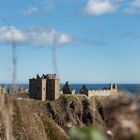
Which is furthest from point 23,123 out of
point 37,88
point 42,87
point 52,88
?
point 52,88

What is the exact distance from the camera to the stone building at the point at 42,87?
139000 millimetres

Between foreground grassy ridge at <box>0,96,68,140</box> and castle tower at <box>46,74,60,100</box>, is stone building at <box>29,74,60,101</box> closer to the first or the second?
castle tower at <box>46,74,60,100</box>

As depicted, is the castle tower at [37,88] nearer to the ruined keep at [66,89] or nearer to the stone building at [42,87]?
the stone building at [42,87]

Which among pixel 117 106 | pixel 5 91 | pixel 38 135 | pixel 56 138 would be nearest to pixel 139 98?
pixel 117 106

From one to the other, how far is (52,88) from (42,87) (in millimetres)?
3289

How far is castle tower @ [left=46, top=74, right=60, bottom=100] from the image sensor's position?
139000 millimetres

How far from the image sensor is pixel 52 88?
140m

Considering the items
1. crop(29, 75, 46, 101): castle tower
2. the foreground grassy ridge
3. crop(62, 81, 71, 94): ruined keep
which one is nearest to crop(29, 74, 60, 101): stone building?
crop(29, 75, 46, 101): castle tower

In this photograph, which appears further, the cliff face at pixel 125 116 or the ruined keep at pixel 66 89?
the ruined keep at pixel 66 89

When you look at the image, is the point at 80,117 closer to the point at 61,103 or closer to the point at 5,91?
the point at 61,103

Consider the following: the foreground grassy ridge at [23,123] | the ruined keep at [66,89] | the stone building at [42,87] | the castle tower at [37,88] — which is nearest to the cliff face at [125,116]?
the foreground grassy ridge at [23,123]

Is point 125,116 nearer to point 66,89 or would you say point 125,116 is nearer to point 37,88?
point 37,88

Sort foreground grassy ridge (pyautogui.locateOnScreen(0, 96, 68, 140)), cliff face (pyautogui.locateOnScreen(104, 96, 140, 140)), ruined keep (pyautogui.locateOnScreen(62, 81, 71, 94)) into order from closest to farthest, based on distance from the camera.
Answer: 1. cliff face (pyautogui.locateOnScreen(104, 96, 140, 140))
2. foreground grassy ridge (pyautogui.locateOnScreen(0, 96, 68, 140))
3. ruined keep (pyautogui.locateOnScreen(62, 81, 71, 94))

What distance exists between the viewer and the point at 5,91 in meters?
4.74
